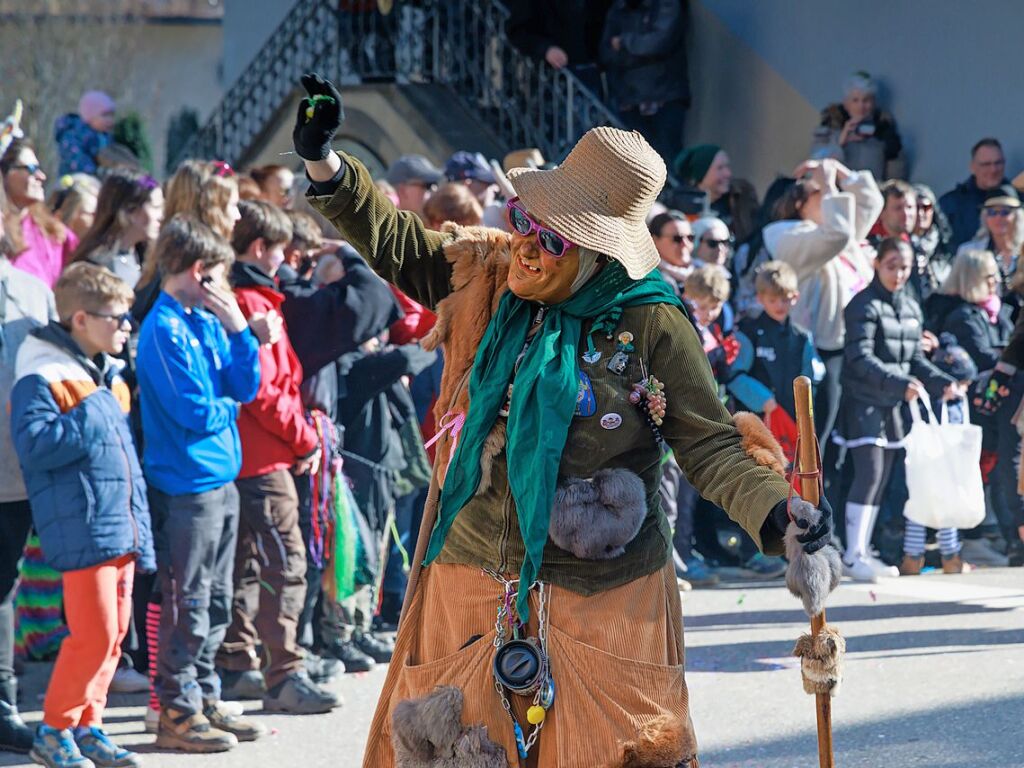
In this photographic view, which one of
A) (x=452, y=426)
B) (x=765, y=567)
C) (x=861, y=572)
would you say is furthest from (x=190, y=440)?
(x=861, y=572)

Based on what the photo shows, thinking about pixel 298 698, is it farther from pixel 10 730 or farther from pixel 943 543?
pixel 943 543

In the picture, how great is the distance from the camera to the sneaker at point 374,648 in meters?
7.08

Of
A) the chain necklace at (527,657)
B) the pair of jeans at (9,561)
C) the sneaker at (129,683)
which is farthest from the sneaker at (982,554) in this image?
the chain necklace at (527,657)

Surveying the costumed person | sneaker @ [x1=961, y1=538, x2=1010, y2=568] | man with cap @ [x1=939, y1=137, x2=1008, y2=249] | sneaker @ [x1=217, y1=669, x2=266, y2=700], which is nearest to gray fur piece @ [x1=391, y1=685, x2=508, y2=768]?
the costumed person

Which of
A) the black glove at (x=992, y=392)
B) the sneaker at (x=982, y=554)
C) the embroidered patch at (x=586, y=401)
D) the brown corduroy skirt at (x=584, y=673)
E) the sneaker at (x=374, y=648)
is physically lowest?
the sneaker at (x=374, y=648)

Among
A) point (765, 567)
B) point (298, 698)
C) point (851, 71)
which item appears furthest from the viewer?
point (851, 71)

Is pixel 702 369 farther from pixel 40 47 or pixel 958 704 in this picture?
pixel 40 47

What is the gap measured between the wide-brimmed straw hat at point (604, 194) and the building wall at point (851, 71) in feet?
32.8

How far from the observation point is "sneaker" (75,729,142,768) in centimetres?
544

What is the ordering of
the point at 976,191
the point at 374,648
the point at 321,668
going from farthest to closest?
1. the point at 976,191
2. the point at 374,648
3. the point at 321,668

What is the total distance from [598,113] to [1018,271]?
20.8ft

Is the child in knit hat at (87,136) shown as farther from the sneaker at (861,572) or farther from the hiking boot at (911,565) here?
the hiking boot at (911,565)

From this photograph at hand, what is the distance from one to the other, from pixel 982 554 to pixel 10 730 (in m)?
6.24

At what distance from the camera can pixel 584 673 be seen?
376 centimetres
